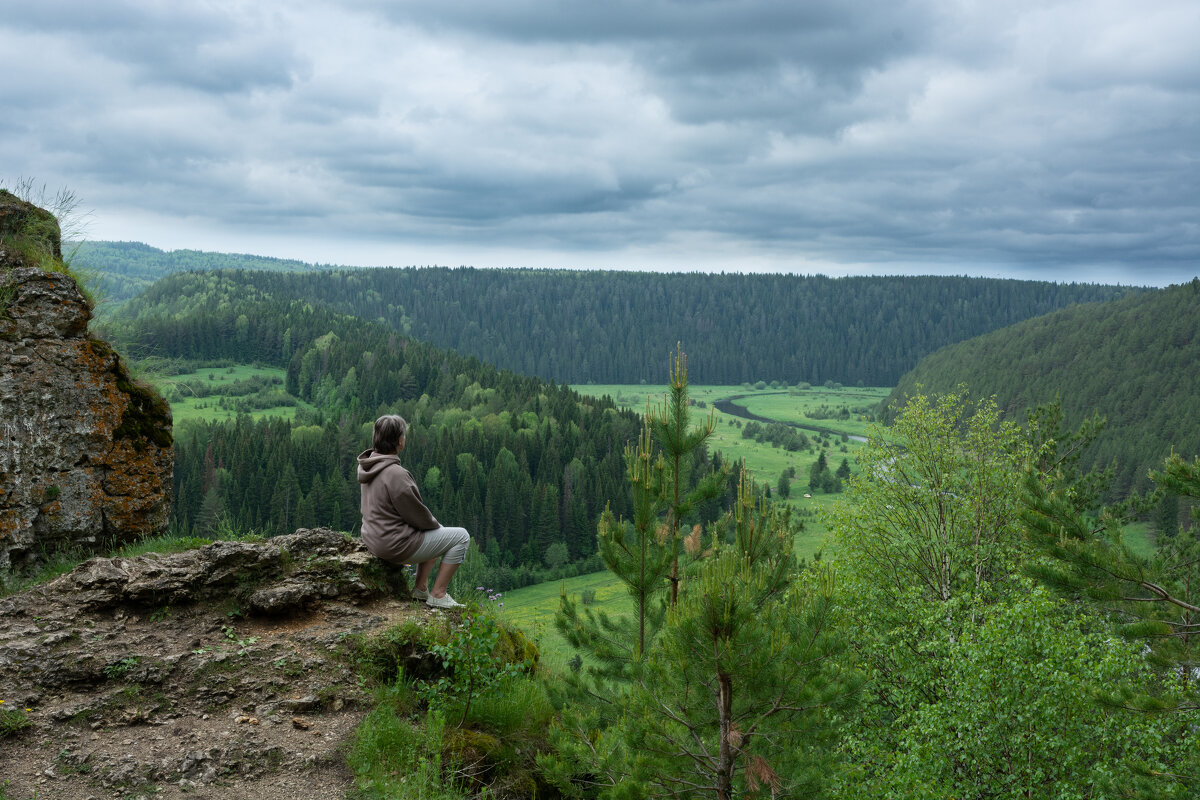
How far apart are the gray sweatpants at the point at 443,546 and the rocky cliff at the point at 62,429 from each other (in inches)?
215

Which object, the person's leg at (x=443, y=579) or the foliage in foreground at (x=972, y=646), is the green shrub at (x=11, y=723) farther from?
the foliage in foreground at (x=972, y=646)

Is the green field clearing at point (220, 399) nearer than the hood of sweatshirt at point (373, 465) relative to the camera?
No

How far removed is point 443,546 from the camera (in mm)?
11609

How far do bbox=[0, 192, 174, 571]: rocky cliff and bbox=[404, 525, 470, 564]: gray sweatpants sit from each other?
17.9 feet

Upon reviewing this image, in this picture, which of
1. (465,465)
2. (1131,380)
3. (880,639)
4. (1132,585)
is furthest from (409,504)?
(1131,380)

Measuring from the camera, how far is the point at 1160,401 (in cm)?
16262

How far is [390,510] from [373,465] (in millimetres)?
733

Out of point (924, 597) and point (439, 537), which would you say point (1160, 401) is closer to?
point (924, 597)

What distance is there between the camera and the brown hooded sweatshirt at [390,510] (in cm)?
1101

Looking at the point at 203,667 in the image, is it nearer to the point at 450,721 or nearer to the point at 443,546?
the point at 450,721

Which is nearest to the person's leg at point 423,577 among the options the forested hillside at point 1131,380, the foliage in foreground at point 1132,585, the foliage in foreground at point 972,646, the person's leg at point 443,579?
the person's leg at point 443,579

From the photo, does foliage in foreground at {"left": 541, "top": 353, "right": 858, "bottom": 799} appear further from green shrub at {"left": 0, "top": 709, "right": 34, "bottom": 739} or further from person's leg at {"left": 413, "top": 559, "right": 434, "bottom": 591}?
green shrub at {"left": 0, "top": 709, "right": 34, "bottom": 739}

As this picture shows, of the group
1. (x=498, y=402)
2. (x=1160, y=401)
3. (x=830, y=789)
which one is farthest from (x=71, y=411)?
(x=1160, y=401)

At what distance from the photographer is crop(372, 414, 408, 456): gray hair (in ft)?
36.6
